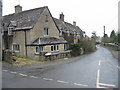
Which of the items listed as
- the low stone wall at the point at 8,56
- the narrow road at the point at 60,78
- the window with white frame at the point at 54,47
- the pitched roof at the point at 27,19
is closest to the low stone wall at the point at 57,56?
the window with white frame at the point at 54,47

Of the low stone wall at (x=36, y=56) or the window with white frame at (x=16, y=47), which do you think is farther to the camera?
the window with white frame at (x=16, y=47)

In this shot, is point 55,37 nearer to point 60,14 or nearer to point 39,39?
point 39,39

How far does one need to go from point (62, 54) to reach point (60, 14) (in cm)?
2078

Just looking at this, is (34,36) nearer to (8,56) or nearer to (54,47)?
(54,47)

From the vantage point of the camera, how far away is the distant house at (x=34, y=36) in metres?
25.6

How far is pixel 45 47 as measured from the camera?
2595cm

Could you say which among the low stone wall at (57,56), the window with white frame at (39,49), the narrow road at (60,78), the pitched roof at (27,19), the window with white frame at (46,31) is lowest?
the narrow road at (60,78)

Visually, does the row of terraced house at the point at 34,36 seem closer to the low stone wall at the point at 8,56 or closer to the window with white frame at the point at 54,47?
the window with white frame at the point at 54,47

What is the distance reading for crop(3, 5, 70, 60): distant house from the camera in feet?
83.9

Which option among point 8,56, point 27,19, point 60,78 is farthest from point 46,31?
point 60,78

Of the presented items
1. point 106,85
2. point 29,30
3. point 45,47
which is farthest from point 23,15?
point 106,85

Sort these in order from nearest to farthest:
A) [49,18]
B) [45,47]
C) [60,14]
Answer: [45,47], [49,18], [60,14]

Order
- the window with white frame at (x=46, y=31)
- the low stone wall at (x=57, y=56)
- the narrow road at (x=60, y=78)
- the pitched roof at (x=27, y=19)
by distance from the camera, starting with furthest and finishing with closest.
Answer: the window with white frame at (x=46, y=31), the pitched roof at (x=27, y=19), the low stone wall at (x=57, y=56), the narrow road at (x=60, y=78)

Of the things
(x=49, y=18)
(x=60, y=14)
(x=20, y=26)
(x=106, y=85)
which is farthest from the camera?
(x=60, y=14)
